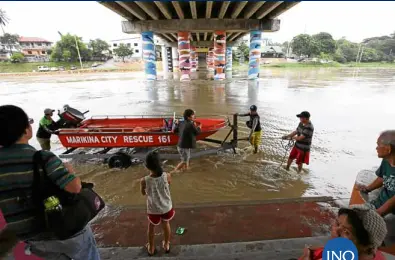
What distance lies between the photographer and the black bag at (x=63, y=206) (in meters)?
1.53

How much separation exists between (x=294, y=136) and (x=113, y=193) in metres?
4.14

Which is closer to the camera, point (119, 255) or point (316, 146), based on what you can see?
point (119, 255)

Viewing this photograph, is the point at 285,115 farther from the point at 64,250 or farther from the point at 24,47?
the point at 24,47

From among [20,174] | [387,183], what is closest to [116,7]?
[20,174]

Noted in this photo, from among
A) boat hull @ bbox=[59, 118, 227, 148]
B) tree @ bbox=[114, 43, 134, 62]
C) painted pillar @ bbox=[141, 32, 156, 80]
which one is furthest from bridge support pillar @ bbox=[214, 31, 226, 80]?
tree @ bbox=[114, 43, 134, 62]

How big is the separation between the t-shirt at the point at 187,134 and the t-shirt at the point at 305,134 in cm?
223

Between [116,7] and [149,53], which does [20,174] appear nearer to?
[116,7]

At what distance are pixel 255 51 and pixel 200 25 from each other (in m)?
6.17

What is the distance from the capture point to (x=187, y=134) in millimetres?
5301

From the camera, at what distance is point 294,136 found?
17.4 feet

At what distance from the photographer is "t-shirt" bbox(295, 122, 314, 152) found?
4.88 meters

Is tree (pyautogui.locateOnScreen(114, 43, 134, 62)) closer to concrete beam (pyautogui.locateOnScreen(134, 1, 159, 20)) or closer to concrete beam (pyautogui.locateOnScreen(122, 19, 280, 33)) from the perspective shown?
concrete beam (pyautogui.locateOnScreen(122, 19, 280, 33))

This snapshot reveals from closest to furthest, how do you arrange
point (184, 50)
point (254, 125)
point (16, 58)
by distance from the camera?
point (254, 125) → point (184, 50) → point (16, 58)

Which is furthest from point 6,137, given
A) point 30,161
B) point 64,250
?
point 64,250
